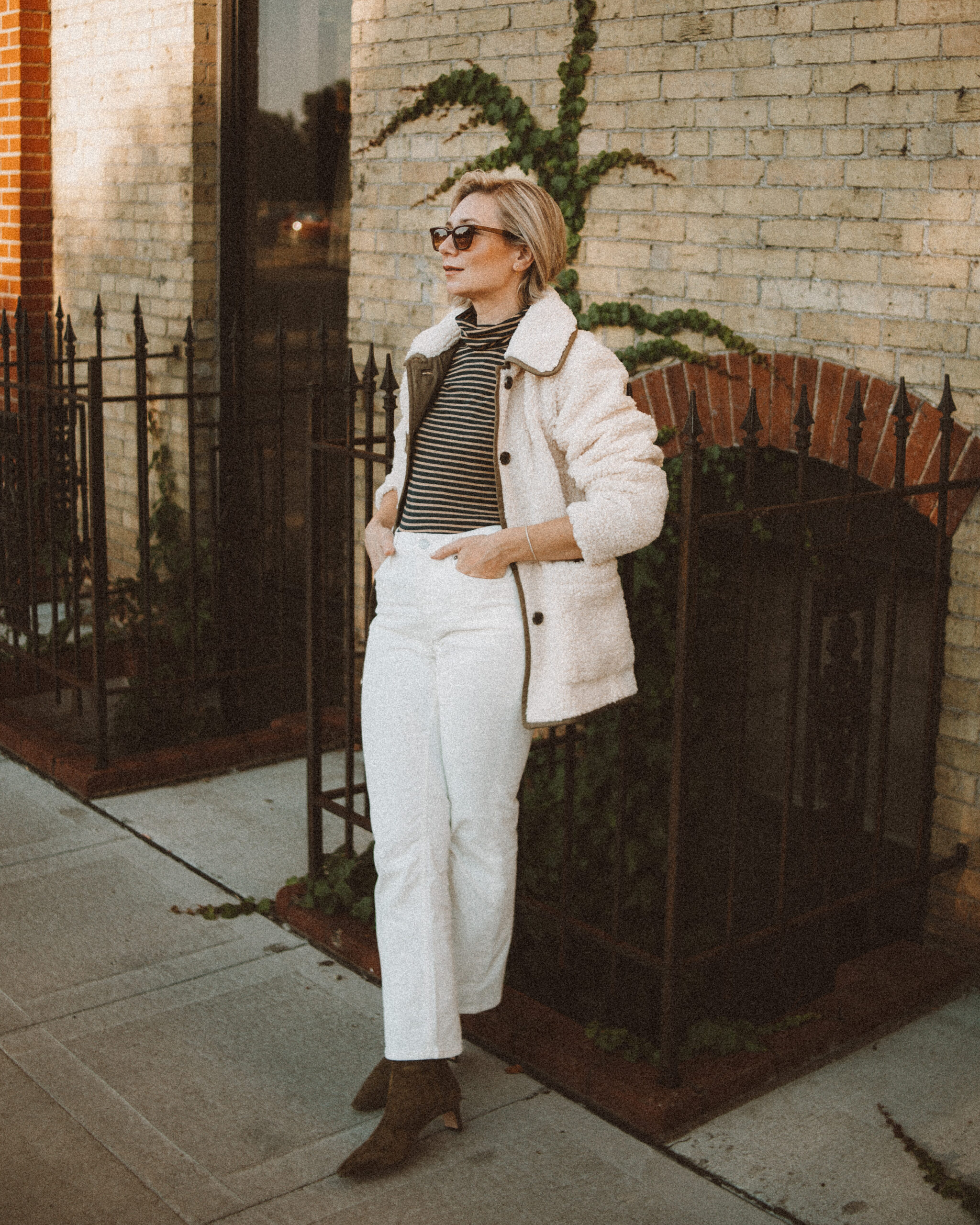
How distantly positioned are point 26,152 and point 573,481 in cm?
592

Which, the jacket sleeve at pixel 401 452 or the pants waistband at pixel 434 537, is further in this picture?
the jacket sleeve at pixel 401 452

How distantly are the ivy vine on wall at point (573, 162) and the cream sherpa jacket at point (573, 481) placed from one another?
1588 mm

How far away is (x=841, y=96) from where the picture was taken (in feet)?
13.7

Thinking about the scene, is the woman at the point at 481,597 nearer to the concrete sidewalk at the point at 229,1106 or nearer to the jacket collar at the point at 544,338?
the jacket collar at the point at 544,338

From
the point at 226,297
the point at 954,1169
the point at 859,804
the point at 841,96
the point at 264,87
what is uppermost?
the point at 264,87

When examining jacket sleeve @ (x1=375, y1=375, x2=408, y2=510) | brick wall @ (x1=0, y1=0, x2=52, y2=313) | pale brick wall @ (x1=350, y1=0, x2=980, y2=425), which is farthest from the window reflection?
jacket sleeve @ (x1=375, y1=375, x2=408, y2=510)

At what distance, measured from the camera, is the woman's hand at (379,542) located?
3.34m

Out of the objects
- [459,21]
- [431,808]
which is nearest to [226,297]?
[459,21]

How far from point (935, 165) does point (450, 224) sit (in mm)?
1628

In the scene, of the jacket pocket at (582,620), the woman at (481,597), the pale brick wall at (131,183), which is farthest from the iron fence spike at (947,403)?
→ the pale brick wall at (131,183)

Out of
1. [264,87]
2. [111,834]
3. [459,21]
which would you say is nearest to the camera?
[111,834]

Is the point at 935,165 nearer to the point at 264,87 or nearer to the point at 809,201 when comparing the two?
the point at 809,201

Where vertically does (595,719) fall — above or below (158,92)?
below

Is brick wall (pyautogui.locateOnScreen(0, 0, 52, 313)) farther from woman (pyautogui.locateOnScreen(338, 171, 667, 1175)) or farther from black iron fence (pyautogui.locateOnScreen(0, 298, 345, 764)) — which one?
woman (pyautogui.locateOnScreen(338, 171, 667, 1175))
